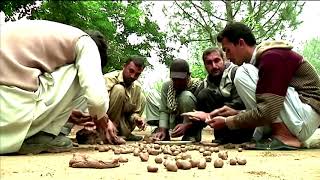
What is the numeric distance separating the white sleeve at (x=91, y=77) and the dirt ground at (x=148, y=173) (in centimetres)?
44

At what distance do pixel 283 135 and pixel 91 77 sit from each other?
5.67 feet

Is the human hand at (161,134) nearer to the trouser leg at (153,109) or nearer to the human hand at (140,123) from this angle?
the human hand at (140,123)

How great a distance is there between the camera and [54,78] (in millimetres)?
3543

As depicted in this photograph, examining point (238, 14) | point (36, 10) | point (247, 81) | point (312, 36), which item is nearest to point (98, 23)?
point (36, 10)

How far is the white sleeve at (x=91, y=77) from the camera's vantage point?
3.37 meters

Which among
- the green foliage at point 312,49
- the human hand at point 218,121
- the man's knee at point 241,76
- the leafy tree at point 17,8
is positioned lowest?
the human hand at point 218,121

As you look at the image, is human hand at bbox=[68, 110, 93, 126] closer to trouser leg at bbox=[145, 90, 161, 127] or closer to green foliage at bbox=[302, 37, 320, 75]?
trouser leg at bbox=[145, 90, 161, 127]

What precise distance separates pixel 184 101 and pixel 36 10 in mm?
4388

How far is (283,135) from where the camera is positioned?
154 inches

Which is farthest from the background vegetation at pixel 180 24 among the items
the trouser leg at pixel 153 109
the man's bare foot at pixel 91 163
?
the man's bare foot at pixel 91 163

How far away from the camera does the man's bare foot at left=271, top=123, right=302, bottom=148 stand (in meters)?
3.91

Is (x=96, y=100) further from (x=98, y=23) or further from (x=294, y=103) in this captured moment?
(x=98, y=23)

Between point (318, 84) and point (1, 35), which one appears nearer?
point (1, 35)

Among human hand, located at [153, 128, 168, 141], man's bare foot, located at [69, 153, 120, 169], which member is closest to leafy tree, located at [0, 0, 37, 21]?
human hand, located at [153, 128, 168, 141]
